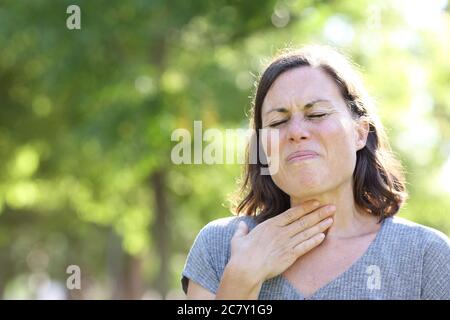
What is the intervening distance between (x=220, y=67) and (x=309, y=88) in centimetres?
770

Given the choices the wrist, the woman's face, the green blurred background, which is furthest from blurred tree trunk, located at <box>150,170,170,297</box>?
the wrist

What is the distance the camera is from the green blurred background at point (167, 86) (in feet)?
32.7

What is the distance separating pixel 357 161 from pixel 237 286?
82cm

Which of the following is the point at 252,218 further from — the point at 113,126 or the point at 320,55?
the point at 113,126

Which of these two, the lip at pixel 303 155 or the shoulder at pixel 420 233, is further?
the lip at pixel 303 155

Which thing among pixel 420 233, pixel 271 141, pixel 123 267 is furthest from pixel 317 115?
pixel 123 267

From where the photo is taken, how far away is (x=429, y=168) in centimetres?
1270

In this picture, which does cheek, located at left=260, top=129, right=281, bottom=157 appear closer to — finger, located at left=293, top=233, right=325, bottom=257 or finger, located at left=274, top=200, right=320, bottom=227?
finger, located at left=274, top=200, right=320, bottom=227

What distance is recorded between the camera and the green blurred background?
9977 millimetres

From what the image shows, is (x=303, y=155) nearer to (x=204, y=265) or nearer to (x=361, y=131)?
(x=361, y=131)

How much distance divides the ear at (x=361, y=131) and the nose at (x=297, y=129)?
0.30 metres

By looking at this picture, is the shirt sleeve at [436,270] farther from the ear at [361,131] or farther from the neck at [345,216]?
the ear at [361,131]

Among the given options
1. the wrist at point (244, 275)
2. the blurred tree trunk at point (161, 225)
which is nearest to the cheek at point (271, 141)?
the wrist at point (244, 275)

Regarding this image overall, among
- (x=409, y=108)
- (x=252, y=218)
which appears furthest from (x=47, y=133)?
(x=252, y=218)
